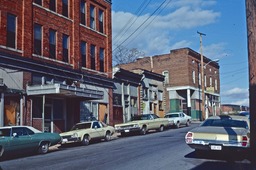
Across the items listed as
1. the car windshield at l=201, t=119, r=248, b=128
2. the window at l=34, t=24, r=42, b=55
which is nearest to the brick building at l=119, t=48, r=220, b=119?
the window at l=34, t=24, r=42, b=55

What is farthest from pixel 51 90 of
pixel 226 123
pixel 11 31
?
pixel 226 123

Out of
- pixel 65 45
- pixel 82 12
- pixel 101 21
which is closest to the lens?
pixel 65 45

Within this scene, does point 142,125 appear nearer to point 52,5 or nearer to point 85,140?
point 85,140

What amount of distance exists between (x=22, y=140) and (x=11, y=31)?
26.7 ft

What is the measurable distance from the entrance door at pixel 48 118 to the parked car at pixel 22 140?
5.83m

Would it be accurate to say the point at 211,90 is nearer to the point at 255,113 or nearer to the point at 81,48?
the point at 81,48

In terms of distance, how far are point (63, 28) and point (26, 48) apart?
459 cm

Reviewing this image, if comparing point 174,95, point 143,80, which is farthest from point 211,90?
point 143,80

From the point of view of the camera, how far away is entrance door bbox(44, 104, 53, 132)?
21.9 metres

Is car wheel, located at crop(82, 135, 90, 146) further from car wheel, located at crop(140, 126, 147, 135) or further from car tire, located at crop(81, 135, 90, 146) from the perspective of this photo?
car wheel, located at crop(140, 126, 147, 135)

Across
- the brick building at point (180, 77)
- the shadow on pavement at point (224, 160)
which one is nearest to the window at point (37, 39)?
the shadow on pavement at point (224, 160)

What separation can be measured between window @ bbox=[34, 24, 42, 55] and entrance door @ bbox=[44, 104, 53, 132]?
3577 millimetres

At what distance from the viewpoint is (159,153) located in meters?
13.0

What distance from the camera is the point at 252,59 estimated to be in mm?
7297
